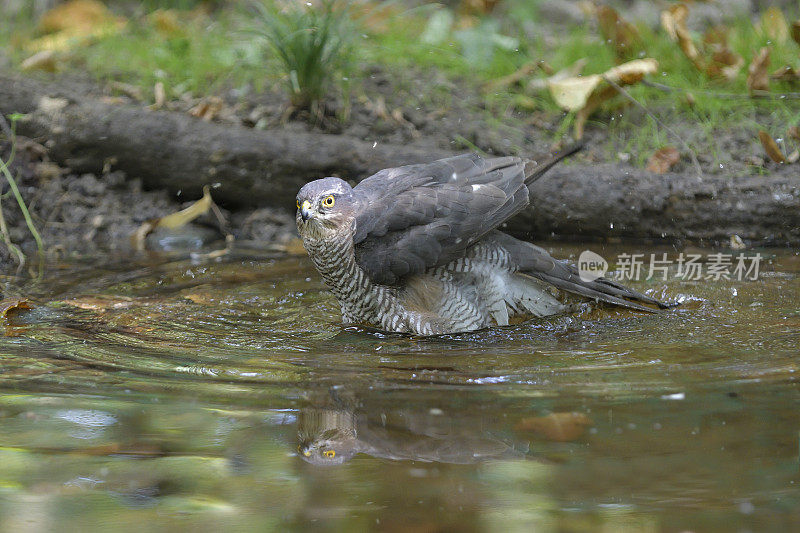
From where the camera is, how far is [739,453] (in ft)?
7.29

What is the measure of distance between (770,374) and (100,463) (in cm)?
201

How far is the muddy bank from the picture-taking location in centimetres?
493

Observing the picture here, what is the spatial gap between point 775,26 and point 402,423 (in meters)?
5.23

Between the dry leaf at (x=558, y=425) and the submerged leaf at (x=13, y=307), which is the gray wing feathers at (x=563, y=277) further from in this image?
the submerged leaf at (x=13, y=307)

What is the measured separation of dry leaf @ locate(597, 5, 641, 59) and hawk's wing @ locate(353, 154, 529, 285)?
111 inches

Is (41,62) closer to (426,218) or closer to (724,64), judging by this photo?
(426,218)

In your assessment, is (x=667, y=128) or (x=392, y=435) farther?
(x=667, y=128)

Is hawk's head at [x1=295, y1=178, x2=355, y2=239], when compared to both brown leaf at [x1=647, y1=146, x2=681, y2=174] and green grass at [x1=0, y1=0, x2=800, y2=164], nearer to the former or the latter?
green grass at [x1=0, y1=0, x2=800, y2=164]

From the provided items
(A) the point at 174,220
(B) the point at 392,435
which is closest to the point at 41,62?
(A) the point at 174,220

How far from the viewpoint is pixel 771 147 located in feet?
16.9

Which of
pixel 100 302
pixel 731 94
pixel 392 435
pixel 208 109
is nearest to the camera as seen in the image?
pixel 392 435

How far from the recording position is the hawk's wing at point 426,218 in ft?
12.1

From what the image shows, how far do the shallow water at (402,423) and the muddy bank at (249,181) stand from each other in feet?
3.83

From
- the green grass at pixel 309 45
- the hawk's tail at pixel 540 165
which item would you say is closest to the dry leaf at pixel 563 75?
the green grass at pixel 309 45
